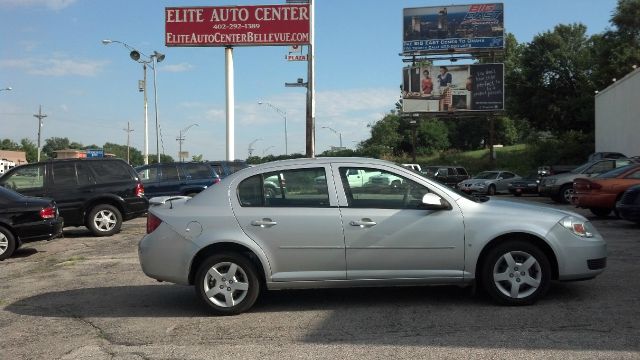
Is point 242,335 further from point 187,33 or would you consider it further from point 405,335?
point 187,33

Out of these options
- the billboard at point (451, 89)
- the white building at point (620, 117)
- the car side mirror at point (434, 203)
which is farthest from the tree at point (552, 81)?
the car side mirror at point (434, 203)

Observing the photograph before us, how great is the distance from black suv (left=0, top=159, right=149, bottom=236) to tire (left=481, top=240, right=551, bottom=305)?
10254 mm

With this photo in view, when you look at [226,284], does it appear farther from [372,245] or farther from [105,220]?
[105,220]

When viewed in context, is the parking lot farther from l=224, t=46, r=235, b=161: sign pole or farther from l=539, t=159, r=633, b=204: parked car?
l=224, t=46, r=235, b=161: sign pole

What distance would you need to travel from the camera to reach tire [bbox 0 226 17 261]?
1112cm

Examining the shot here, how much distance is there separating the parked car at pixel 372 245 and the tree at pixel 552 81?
55011 mm

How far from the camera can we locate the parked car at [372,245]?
6.25 meters

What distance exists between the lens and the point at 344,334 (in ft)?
18.4

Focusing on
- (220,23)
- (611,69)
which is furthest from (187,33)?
(611,69)

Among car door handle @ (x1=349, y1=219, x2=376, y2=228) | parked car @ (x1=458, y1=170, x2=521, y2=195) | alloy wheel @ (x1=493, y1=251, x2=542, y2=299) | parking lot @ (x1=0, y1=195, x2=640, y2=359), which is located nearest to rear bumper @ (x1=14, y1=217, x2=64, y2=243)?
parking lot @ (x1=0, y1=195, x2=640, y2=359)

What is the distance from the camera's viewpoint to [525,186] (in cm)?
3253

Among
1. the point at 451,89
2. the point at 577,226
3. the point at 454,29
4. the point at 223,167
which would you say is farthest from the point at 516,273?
the point at 454,29

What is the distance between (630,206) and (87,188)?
11932 mm

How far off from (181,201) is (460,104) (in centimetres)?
4145
